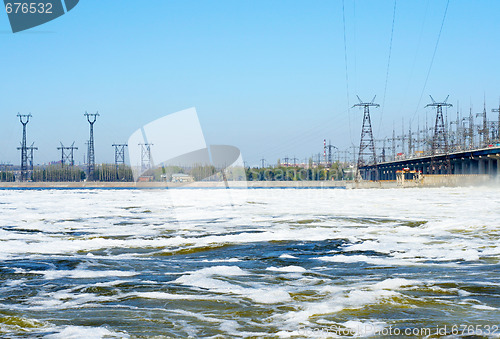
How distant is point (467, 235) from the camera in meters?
15.0

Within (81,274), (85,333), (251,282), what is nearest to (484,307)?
(251,282)

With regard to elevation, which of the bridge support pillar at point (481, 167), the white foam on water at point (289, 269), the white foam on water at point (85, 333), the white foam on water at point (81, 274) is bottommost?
the white foam on water at point (85, 333)

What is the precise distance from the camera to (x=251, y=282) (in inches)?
364

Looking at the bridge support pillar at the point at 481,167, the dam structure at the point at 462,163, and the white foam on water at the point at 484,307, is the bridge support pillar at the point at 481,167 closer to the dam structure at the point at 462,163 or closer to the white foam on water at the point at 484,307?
the dam structure at the point at 462,163

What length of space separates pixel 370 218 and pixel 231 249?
955 centimetres

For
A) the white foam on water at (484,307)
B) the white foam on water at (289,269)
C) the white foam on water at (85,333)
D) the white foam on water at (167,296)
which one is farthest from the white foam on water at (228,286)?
the white foam on water at (484,307)

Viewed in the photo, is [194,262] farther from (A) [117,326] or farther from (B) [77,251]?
(A) [117,326]

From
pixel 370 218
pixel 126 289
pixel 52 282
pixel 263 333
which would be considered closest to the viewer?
pixel 263 333

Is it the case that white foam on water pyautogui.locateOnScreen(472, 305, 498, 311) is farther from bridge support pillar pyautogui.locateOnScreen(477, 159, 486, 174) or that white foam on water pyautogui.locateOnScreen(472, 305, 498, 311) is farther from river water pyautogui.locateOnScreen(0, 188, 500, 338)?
bridge support pillar pyautogui.locateOnScreen(477, 159, 486, 174)

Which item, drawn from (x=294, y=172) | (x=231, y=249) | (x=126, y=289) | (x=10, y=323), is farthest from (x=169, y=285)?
(x=294, y=172)

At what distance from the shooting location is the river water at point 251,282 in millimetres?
6645

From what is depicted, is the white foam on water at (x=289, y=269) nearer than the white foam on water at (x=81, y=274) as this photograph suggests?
No

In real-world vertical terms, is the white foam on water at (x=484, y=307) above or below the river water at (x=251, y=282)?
below

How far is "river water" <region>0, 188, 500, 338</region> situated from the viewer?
6.64 m
